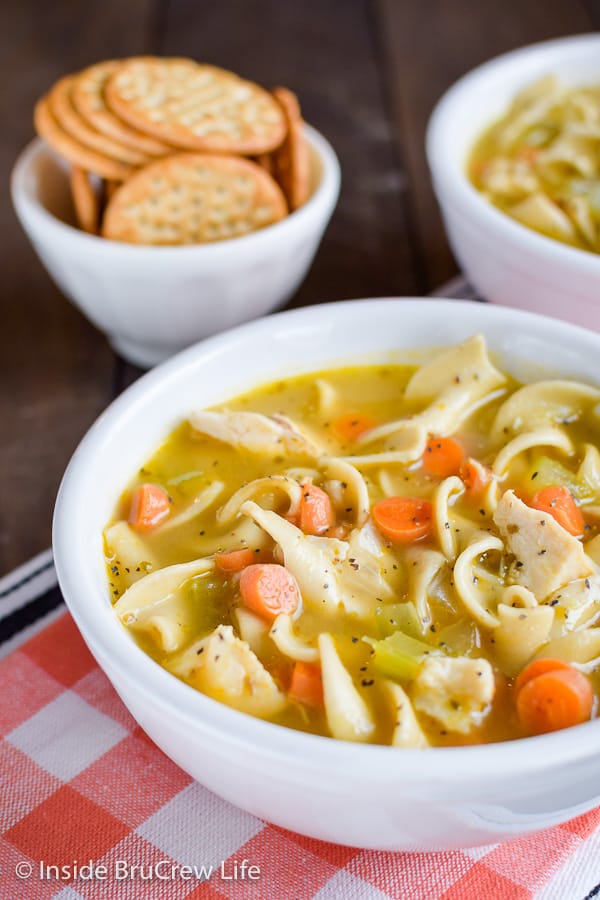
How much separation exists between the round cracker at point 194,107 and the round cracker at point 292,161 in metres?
0.04

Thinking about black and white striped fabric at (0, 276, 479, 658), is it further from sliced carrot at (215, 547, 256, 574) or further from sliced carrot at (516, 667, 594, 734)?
sliced carrot at (516, 667, 594, 734)

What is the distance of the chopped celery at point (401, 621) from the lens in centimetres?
259

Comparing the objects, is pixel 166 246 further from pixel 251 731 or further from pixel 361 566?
pixel 251 731

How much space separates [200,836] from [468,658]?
0.78 m

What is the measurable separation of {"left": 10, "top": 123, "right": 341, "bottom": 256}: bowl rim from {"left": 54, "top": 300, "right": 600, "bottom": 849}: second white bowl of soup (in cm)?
60

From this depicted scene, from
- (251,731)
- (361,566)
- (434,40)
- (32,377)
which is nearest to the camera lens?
(251,731)

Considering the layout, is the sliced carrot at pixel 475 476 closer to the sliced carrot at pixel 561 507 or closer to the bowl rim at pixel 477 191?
the sliced carrot at pixel 561 507

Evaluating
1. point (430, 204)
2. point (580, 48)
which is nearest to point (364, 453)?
point (430, 204)

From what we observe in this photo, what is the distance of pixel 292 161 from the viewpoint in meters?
4.16

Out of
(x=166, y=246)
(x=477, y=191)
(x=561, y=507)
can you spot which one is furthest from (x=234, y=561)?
(x=477, y=191)

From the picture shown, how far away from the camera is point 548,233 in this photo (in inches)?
162

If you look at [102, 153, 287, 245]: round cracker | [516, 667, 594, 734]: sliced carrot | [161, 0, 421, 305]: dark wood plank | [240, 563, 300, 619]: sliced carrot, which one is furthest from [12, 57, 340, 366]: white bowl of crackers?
[516, 667, 594, 734]: sliced carrot

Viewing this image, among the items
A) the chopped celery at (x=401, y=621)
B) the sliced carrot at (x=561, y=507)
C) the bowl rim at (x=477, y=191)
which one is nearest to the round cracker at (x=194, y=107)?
the bowl rim at (x=477, y=191)

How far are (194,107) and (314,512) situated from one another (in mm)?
1963
